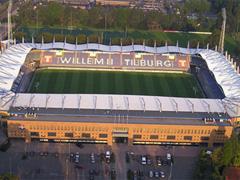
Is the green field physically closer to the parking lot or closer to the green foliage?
the parking lot

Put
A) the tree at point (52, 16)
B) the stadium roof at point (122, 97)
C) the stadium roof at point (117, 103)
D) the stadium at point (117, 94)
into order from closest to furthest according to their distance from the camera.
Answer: the stadium at point (117, 94) < the stadium roof at point (117, 103) < the stadium roof at point (122, 97) < the tree at point (52, 16)

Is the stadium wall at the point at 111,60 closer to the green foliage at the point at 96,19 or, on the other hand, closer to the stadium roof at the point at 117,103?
the stadium roof at the point at 117,103

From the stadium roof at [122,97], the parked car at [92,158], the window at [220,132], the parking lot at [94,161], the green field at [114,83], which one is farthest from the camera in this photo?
the green field at [114,83]

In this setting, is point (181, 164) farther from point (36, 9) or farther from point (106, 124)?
point (36, 9)

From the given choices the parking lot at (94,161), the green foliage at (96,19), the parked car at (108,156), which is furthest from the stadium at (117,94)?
the green foliage at (96,19)

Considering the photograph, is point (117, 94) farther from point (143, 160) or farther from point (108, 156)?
point (143, 160)

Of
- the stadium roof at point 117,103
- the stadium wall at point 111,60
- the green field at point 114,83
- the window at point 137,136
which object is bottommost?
the window at point 137,136

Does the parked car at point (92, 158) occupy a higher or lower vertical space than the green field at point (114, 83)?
lower

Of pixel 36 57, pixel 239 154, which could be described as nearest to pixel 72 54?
pixel 36 57

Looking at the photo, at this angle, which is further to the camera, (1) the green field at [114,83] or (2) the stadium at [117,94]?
(1) the green field at [114,83]
